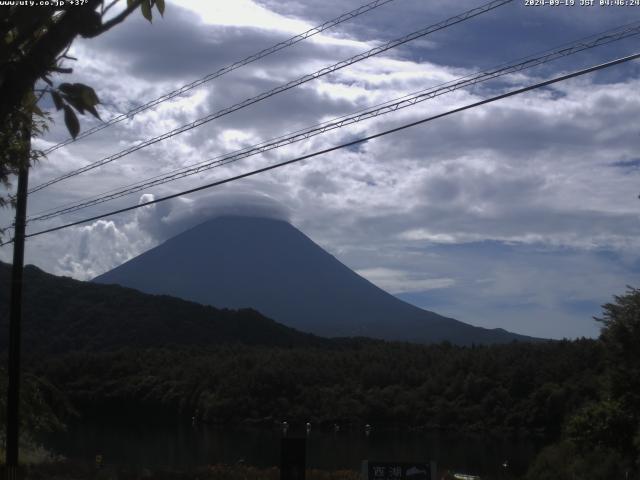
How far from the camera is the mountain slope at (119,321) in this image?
8088 centimetres

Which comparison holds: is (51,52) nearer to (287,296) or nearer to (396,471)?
(396,471)

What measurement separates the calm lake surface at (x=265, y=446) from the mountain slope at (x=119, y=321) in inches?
882

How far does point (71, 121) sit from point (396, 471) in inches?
322

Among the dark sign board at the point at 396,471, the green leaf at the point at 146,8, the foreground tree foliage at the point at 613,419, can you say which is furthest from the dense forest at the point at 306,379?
the green leaf at the point at 146,8

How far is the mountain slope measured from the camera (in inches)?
3184

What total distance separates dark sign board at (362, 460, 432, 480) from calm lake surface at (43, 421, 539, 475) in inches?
965

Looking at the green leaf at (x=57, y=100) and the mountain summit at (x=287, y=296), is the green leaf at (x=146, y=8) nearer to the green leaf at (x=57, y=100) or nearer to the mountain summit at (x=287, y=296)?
the green leaf at (x=57, y=100)

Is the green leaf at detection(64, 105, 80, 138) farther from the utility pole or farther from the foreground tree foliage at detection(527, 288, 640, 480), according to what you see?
the foreground tree foliage at detection(527, 288, 640, 480)

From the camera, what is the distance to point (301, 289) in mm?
194000

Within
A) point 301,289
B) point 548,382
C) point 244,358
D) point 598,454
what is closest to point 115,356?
point 244,358

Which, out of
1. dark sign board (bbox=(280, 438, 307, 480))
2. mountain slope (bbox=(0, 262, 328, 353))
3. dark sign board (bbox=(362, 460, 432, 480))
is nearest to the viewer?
dark sign board (bbox=(362, 460, 432, 480))

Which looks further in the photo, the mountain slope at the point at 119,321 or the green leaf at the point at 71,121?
the mountain slope at the point at 119,321

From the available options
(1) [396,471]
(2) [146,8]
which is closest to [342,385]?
(1) [396,471]

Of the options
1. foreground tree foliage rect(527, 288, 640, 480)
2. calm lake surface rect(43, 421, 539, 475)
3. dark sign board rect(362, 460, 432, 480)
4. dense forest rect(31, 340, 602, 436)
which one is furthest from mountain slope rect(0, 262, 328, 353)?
dark sign board rect(362, 460, 432, 480)
